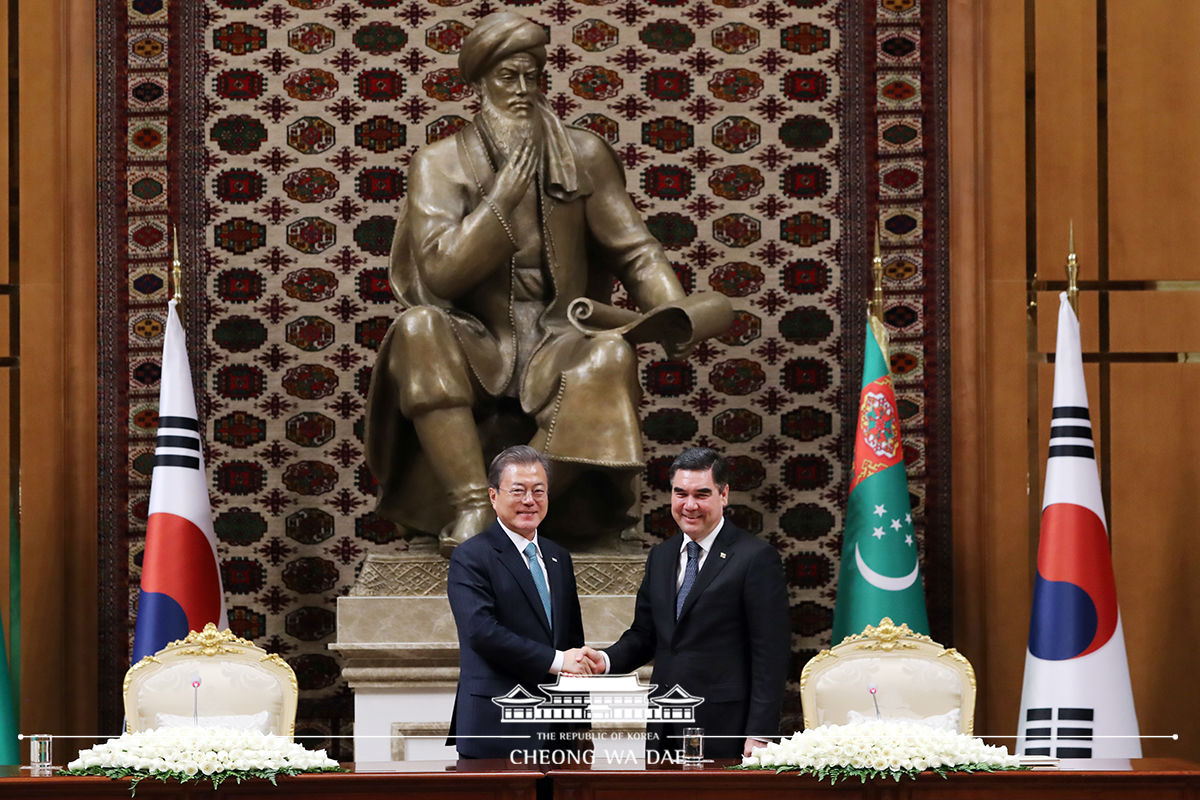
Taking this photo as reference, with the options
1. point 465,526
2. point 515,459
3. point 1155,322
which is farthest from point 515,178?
point 1155,322

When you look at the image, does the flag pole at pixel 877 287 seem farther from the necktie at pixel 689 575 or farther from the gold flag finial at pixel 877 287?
the necktie at pixel 689 575

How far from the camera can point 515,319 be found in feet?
19.6

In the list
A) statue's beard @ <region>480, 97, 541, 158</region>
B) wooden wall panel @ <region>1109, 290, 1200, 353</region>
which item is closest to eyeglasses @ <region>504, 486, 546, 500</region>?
statue's beard @ <region>480, 97, 541, 158</region>

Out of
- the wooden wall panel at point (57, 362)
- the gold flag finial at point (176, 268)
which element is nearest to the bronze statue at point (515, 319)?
the gold flag finial at point (176, 268)

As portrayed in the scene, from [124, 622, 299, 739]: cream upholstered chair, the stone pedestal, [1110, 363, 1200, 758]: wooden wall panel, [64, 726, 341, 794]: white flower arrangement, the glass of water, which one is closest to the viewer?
[64, 726, 341, 794]: white flower arrangement

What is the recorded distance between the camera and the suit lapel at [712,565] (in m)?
4.41

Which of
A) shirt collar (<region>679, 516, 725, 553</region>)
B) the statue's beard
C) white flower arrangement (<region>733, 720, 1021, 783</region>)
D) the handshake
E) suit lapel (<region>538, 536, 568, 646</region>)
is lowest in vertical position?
white flower arrangement (<region>733, 720, 1021, 783</region>)

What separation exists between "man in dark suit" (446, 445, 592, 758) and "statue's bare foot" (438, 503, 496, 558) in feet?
3.69

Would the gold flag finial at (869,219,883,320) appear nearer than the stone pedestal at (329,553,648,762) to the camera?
No

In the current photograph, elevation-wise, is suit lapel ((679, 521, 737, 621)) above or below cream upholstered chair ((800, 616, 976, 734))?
above

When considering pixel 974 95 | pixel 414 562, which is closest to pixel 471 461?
pixel 414 562

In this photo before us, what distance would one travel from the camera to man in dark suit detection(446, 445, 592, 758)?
4.15m

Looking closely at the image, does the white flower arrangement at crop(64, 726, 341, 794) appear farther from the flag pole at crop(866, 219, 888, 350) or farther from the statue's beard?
the flag pole at crop(866, 219, 888, 350)

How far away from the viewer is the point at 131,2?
23.7 ft
